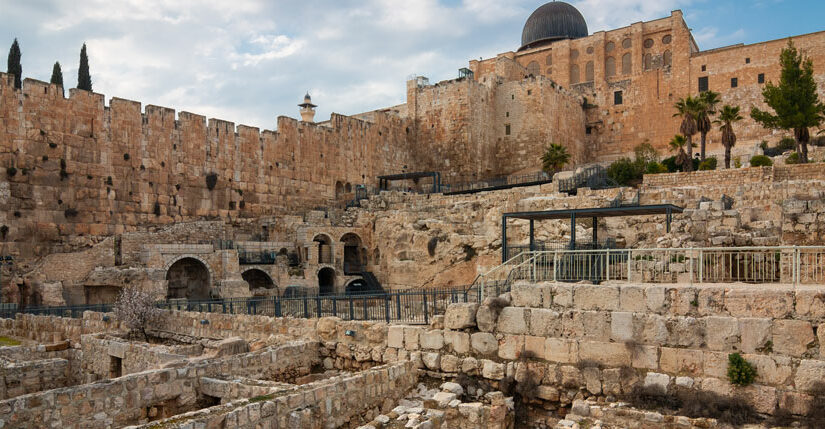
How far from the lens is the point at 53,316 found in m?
17.1

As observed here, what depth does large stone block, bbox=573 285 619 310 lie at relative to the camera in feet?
31.2

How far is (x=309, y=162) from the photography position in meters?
35.2

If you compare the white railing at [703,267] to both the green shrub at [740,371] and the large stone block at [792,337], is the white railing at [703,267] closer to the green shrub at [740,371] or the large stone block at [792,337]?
the large stone block at [792,337]

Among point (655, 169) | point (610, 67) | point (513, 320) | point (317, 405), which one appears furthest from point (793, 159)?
point (317, 405)

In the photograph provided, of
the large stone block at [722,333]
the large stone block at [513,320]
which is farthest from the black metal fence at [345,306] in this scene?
the large stone block at [722,333]

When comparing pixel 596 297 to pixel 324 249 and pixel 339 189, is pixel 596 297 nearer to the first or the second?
pixel 324 249

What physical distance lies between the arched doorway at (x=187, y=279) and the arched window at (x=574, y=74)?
3305cm

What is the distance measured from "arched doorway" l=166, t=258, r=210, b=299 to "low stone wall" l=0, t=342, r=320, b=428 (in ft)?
57.2

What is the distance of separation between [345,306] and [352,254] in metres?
16.7

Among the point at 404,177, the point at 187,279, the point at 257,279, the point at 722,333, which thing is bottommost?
the point at 257,279

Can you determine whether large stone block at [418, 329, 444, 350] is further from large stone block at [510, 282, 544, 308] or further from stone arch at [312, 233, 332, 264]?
stone arch at [312, 233, 332, 264]

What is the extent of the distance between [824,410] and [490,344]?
192 inches

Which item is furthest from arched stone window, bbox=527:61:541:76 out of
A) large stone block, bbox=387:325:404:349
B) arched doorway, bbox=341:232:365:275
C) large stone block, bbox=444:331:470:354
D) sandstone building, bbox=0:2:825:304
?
large stone block, bbox=444:331:470:354

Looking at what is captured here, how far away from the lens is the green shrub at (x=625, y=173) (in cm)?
3142
